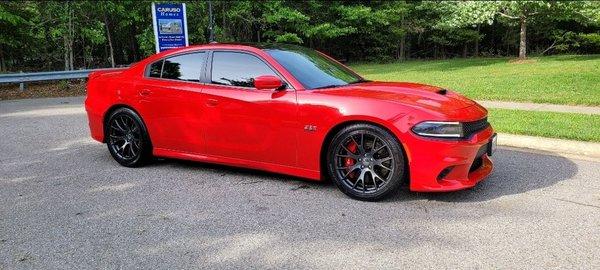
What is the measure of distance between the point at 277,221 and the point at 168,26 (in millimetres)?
10806

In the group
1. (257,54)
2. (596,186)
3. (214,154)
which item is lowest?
(596,186)

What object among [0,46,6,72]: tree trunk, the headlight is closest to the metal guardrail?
[0,46,6,72]: tree trunk

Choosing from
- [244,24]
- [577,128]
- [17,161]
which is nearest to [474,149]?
[577,128]

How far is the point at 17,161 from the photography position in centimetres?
666

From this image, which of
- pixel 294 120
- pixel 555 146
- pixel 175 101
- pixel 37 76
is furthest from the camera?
pixel 37 76

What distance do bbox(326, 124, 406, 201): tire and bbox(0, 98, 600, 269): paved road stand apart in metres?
0.15

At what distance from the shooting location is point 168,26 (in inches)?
Result: 545

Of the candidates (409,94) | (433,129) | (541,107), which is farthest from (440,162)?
(541,107)

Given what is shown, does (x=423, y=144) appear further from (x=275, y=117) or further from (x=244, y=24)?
(x=244, y=24)

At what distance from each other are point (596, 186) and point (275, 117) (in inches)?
130

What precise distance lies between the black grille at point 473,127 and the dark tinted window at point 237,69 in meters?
1.95

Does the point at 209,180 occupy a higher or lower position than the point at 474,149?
lower

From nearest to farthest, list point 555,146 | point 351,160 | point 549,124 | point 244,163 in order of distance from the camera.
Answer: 1. point 351,160
2. point 244,163
3. point 555,146
4. point 549,124

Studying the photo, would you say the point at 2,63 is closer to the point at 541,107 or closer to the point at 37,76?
the point at 37,76
